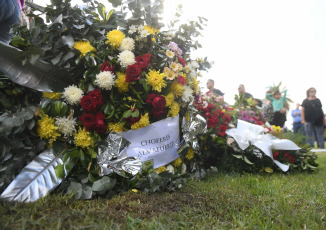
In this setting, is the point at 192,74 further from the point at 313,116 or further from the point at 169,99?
the point at 313,116

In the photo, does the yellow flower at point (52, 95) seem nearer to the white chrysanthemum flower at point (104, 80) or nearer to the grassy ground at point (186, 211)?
the white chrysanthemum flower at point (104, 80)

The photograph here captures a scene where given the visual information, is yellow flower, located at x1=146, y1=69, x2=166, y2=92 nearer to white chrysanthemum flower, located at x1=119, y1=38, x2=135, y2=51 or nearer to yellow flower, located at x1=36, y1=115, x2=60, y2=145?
white chrysanthemum flower, located at x1=119, y1=38, x2=135, y2=51

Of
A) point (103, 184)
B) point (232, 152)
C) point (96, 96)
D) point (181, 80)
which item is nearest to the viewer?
point (103, 184)

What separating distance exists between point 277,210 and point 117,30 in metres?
1.86

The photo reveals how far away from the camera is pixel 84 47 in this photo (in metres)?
2.13

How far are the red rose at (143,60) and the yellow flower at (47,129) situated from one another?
84 cm

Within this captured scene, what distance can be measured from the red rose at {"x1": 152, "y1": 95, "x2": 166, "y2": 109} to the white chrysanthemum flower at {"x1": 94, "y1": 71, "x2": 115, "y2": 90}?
378mm

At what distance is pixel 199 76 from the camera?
271 centimetres

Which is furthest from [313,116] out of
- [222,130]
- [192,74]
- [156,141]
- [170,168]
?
[156,141]

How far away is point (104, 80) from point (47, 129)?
0.58 m

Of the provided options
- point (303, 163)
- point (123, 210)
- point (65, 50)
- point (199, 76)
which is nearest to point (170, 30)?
→ point (199, 76)

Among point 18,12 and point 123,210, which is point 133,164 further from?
point 18,12

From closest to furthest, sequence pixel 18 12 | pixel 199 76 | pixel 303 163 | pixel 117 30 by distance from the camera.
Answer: pixel 117 30 < pixel 18 12 < pixel 199 76 < pixel 303 163

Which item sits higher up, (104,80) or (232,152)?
(104,80)
